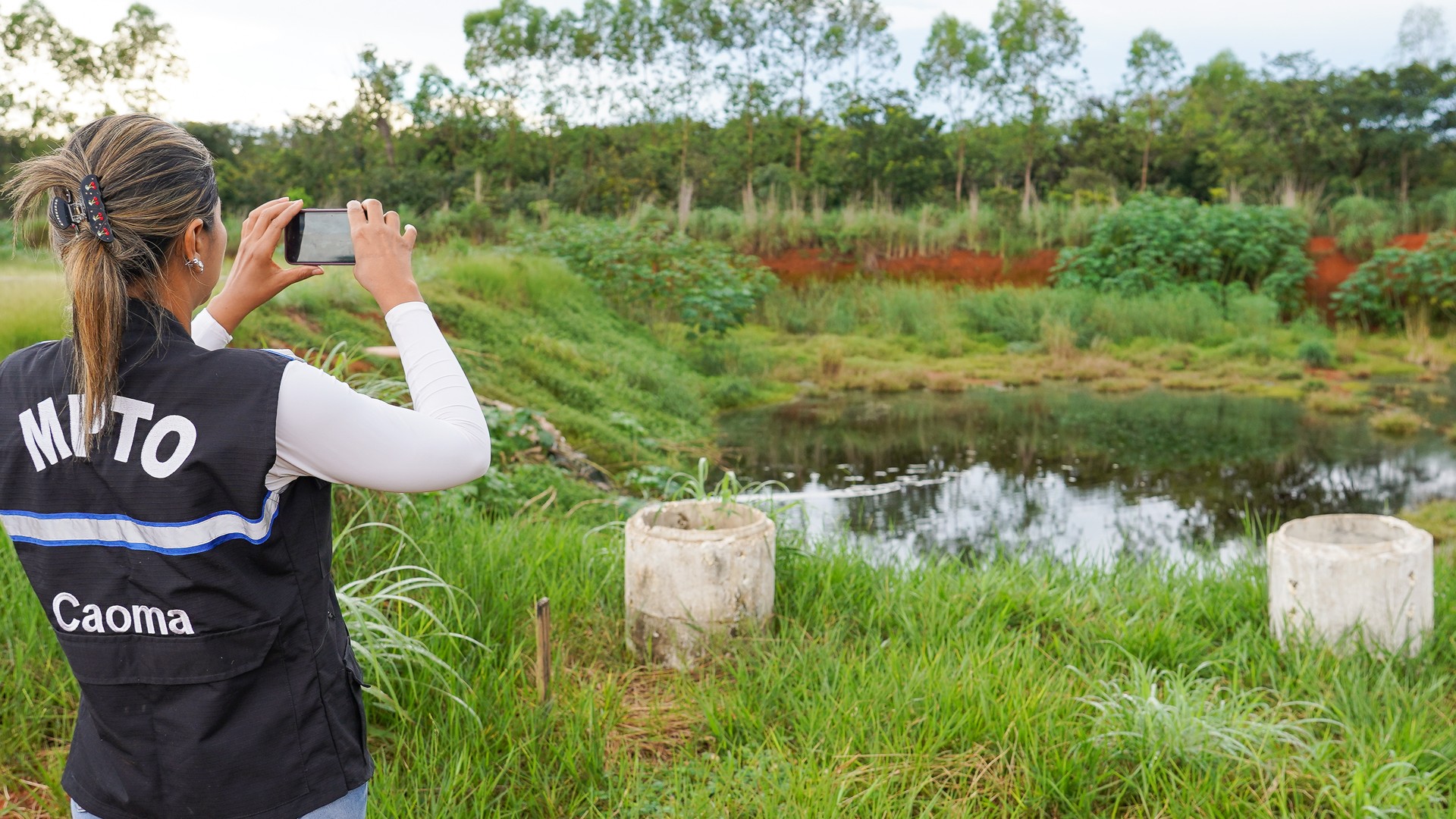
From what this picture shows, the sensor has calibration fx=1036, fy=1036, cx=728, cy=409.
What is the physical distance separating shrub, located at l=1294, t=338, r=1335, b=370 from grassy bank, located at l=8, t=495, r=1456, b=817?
946cm

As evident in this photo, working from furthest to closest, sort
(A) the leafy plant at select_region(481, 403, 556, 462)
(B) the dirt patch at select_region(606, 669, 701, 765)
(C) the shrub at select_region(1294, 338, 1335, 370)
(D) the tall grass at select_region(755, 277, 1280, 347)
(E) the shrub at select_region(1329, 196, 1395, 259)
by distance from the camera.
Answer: (E) the shrub at select_region(1329, 196, 1395, 259), (D) the tall grass at select_region(755, 277, 1280, 347), (C) the shrub at select_region(1294, 338, 1335, 370), (A) the leafy plant at select_region(481, 403, 556, 462), (B) the dirt patch at select_region(606, 669, 701, 765)

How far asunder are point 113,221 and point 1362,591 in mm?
3220

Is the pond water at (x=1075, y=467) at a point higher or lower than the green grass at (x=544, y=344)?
lower

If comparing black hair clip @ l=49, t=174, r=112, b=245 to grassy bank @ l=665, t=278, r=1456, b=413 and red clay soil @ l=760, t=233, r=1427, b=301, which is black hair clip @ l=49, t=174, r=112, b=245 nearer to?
grassy bank @ l=665, t=278, r=1456, b=413

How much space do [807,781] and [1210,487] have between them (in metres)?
5.38

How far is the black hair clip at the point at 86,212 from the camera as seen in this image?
1.11 metres

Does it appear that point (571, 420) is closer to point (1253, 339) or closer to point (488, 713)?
point (488, 713)

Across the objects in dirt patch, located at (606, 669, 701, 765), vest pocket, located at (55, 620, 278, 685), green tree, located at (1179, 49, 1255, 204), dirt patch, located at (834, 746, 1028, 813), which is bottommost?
dirt patch, located at (606, 669, 701, 765)

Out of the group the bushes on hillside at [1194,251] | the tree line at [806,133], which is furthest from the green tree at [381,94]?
the bushes on hillside at [1194,251]

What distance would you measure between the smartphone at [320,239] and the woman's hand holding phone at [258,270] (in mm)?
14

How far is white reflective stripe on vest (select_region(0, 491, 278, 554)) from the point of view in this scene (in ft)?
3.72

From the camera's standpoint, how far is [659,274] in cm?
1172

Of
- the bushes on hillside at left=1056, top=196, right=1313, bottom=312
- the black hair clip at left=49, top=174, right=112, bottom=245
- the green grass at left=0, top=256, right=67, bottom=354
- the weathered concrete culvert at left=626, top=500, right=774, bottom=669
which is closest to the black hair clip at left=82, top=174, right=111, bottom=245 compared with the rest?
the black hair clip at left=49, top=174, right=112, bottom=245

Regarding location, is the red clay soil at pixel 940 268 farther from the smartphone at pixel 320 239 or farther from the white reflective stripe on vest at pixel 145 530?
the white reflective stripe on vest at pixel 145 530
